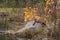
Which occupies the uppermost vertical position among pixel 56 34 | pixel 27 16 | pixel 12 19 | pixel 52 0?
pixel 52 0

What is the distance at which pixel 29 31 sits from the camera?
10.9 metres

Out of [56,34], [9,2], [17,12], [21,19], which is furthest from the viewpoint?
[9,2]

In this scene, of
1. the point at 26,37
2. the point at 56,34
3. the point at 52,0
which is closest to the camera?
the point at 52,0

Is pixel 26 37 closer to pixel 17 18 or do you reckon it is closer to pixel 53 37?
pixel 53 37

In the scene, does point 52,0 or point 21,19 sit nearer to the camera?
point 52,0

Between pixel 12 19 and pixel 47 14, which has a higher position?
pixel 47 14

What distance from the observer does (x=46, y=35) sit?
9969mm

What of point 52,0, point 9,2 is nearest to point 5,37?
point 52,0

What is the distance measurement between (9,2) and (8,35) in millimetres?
9098

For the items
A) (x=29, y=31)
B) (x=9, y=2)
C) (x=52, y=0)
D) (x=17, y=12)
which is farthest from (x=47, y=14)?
(x=9, y=2)

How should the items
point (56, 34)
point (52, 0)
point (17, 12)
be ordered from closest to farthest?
point (52, 0), point (56, 34), point (17, 12)

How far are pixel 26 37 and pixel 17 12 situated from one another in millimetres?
6186

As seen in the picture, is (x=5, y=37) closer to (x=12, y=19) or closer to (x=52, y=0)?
(x=52, y=0)

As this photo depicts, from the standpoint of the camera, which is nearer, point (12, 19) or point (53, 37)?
point (53, 37)
